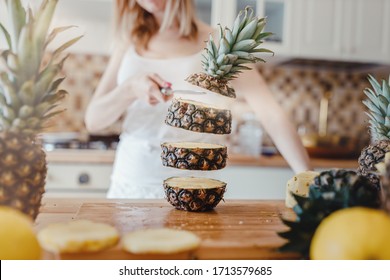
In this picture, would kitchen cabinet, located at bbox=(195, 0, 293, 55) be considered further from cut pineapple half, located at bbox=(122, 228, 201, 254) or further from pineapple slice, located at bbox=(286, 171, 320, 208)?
cut pineapple half, located at bbox=(122, 228, 201, 254)

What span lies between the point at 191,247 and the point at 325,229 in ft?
Answer: 0.67

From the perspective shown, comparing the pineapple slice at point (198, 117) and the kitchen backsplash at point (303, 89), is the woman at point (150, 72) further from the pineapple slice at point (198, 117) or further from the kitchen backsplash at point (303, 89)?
the kitchen backsplash at point (303, 89)

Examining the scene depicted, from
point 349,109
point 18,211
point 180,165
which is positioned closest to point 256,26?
point 180,165

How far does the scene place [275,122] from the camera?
A: 1326 millimetres

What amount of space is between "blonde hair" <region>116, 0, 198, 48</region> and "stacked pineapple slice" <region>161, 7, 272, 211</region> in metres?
0.53

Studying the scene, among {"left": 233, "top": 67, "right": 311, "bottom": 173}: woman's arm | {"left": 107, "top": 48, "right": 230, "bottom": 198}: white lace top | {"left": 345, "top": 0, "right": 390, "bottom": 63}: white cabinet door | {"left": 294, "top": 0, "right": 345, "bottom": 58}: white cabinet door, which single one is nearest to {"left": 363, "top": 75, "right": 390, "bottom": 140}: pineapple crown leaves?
{"left": 233, "top": 67, "right": 311, "bottom": 173}: woman's arm

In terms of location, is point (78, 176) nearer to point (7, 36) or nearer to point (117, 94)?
point (117, 94)

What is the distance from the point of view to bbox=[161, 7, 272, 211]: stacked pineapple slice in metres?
0.91

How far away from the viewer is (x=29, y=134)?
2.44 ft

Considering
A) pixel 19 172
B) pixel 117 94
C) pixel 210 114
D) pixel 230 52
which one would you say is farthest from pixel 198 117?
pixel 117 94

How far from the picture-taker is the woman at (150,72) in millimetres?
1378

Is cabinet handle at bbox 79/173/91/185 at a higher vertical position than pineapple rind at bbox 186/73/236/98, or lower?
lower

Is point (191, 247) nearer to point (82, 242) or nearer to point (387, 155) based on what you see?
point (82, 242)

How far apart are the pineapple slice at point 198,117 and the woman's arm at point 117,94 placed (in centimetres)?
11
